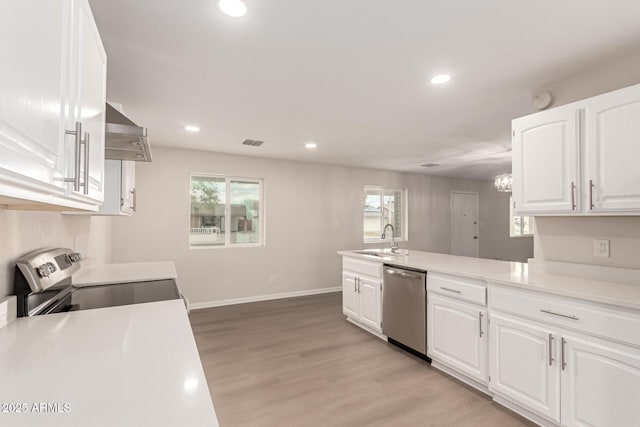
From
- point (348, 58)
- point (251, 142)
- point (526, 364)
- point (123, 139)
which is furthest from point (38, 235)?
point (526, 364)

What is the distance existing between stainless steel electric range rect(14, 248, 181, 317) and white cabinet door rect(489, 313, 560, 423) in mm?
2191

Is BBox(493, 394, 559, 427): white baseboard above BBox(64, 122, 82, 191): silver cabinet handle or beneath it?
beneath

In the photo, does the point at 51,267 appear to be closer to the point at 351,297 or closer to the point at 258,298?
the point at 351,297

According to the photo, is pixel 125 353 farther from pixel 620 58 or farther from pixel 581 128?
pixel 620 58

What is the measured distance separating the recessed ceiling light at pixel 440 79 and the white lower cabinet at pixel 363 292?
1.90 meters

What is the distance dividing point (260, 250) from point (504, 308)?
381cm

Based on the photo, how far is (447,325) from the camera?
2580mm

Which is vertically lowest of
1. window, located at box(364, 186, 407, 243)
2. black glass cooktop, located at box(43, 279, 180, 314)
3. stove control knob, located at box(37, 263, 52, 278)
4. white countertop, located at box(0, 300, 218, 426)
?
black glass cooktop, located at box(43, 279, 180, 314)

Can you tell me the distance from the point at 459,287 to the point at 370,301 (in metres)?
1.25

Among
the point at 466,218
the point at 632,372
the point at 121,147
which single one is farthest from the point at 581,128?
the point at 466,218

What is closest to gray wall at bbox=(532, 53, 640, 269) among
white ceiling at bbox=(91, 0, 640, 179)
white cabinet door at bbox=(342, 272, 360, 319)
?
white ceiling at bbox=(91, 0, 640, 179)

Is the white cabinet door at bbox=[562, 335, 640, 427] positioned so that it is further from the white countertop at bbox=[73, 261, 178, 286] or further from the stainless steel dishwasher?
the white countertop at bbox=[73, 261, 178, 286]

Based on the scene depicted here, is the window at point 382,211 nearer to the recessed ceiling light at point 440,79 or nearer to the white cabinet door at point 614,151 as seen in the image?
the recessed ceiling light at point 440,79

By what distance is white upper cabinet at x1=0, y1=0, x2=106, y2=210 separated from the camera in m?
0.55
